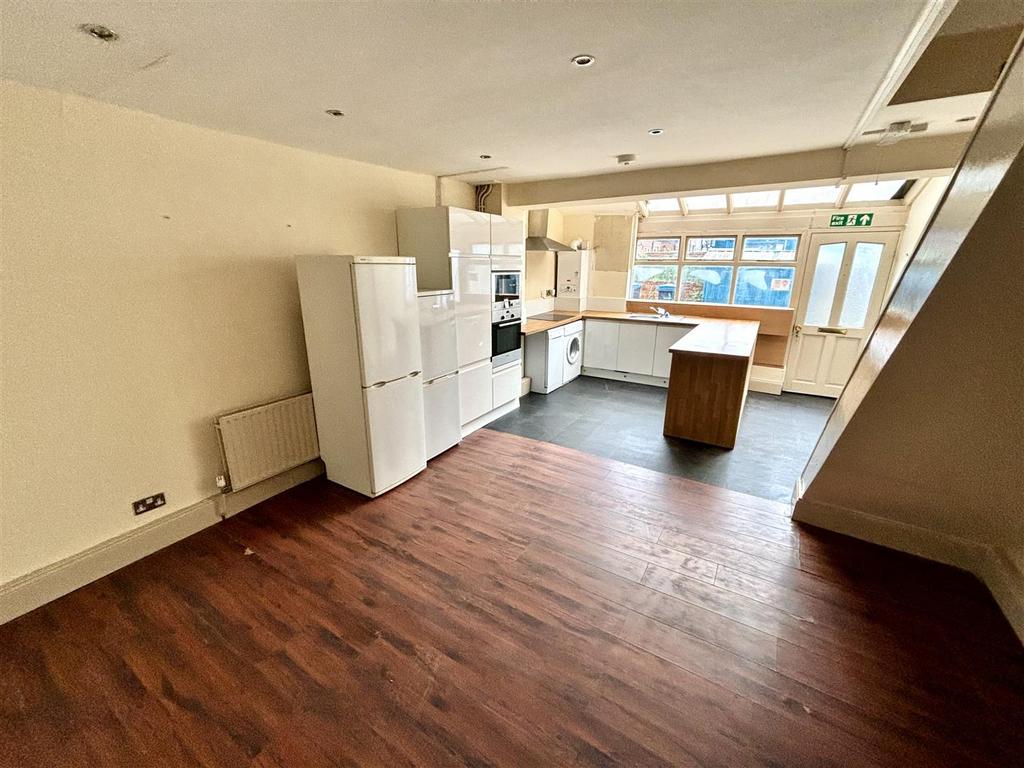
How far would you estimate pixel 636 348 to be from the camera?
19.1 ft

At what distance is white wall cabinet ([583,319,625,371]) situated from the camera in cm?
597

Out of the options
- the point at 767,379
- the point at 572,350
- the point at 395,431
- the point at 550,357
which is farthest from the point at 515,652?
the point at 767,379

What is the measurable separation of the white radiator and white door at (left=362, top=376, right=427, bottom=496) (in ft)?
2.03

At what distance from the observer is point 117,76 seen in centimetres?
168

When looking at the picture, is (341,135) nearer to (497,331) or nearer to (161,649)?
(497,331)

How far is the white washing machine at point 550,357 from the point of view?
17.2ft

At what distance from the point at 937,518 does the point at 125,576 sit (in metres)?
4.70

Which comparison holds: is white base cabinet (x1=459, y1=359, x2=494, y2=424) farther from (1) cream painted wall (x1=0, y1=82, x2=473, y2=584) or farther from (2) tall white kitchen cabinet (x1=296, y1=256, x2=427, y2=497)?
(1) cream painted wall (x1=0, y1=82, x2=473, y2=584)

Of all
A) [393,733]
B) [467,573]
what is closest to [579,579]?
[467,573]

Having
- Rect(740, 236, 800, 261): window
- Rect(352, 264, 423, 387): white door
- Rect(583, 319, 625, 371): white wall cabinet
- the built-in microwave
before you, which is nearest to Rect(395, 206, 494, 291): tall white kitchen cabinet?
the built-in microwave

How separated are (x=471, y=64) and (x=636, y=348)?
185 inches

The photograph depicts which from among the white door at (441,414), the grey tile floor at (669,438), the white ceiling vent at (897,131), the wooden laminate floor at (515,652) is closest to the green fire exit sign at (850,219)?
the grey tile floor at (669,438)

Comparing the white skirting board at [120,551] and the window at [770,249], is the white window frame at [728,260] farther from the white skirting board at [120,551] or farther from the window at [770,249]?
the white skirting board at [120,551]

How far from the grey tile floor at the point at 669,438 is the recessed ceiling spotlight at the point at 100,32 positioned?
142 inches
